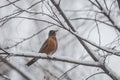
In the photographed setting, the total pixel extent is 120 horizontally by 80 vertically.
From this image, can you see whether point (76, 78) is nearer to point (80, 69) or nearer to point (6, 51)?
point (80, 69)

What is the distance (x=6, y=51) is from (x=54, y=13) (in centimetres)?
67

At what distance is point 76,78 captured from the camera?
6.46m

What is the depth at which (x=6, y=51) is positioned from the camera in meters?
3.92

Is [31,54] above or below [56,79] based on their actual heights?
above

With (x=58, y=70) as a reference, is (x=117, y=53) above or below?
above

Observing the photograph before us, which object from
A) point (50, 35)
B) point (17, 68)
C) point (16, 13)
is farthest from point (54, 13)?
point (50, 35)

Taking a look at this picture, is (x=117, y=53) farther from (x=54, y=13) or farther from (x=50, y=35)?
(x=50, y=35)

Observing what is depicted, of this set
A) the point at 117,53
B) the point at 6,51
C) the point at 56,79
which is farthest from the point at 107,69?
the point at 6,51

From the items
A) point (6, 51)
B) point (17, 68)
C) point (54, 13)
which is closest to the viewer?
point (6, 51)

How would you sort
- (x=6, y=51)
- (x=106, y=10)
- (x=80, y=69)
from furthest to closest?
(x=80, y=69) < (x=106, y=10) < (x=6, y=51)

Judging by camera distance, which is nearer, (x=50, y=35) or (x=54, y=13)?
(x=54, y=13)

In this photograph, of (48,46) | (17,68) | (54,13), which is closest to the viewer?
(54,13)

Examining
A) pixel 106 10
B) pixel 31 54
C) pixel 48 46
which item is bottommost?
pixel 48 46

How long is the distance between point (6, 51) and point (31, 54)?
0.83 feet
